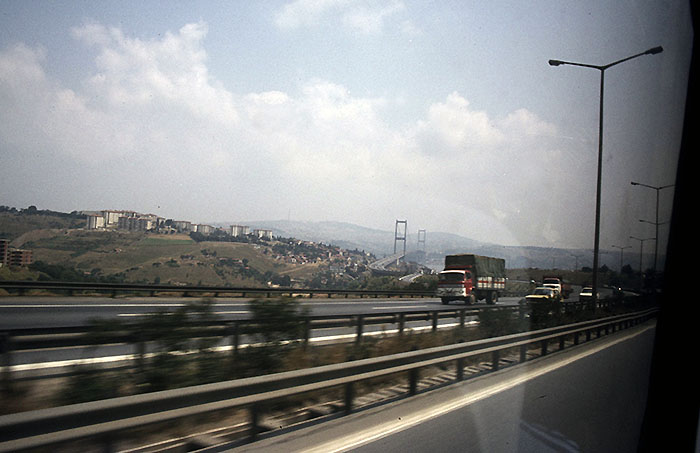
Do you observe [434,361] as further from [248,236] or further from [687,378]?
[248,236]

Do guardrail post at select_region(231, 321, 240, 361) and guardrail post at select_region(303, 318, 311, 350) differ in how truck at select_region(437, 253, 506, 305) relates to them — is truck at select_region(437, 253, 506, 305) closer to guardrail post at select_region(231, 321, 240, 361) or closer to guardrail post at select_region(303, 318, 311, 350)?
guardrail post at select_region(303, 318, 311, 350)


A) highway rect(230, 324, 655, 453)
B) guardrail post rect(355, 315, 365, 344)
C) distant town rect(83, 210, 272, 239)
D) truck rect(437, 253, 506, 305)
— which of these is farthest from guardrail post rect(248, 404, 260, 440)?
truck rect(437, 253, 506, 305)

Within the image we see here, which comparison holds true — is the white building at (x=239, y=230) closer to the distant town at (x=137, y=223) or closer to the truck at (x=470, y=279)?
the distant town at (x=137, y=223)

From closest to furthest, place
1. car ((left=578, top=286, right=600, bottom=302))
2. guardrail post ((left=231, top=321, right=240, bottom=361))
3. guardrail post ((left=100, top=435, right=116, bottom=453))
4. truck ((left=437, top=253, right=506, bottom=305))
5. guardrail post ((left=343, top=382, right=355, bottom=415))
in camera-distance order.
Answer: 1. guardrail post ((left=100, top=435, right=116, bottom=453))
2. guardrail post ((left=343, top=382, right=355, bottom=415))
3. guardrail post ((left=231, top=321, right=240, bottom=361))
4. car ((left=578, top=286, right=600, bottom=302))
5. truck ((left=437, top=253, right=506, bottom=305))

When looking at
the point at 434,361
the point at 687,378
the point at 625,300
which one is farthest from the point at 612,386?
the point at 625,300

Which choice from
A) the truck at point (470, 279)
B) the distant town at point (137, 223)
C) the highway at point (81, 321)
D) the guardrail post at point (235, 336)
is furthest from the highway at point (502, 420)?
the truck at point (470, 279)
